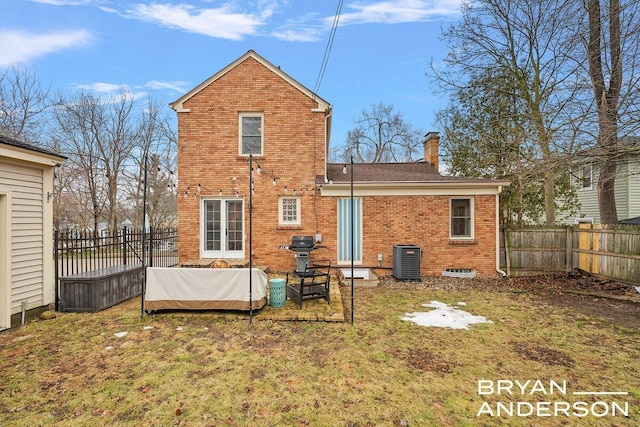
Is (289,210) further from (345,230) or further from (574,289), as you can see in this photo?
(574,289)

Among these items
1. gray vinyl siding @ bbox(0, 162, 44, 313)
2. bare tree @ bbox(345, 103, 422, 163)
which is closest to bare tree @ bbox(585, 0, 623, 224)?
gray vinyl siding @ bbox(0, 162, 44, 313)

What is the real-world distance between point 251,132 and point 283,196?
2.48 metres

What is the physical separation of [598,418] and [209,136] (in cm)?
1103

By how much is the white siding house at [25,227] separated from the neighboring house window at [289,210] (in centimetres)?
601

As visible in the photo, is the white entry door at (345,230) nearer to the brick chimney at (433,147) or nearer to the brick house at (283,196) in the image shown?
the brick house at (283,196)

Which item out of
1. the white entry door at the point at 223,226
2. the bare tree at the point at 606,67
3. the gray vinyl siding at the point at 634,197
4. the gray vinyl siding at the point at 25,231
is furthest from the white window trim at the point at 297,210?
the gray vinyl siding at the point at 634,197

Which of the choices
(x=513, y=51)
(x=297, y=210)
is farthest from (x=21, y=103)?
(x=513, y=51)

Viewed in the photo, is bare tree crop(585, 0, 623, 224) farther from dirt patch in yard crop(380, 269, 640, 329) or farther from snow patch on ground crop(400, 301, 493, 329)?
snow patch on ground crop(400, 301, 493, 329)

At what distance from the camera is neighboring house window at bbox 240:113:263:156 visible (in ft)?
35.6

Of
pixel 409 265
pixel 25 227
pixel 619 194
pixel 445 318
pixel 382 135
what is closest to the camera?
pixel 25 227

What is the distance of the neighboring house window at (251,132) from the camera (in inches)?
427

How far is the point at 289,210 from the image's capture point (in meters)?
10.8

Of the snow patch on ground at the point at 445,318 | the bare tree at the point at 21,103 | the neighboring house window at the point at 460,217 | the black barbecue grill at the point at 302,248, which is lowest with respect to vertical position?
the snow patch on ground at the point at 445,318

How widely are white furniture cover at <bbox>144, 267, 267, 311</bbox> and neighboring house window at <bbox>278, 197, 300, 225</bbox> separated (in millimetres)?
4769
